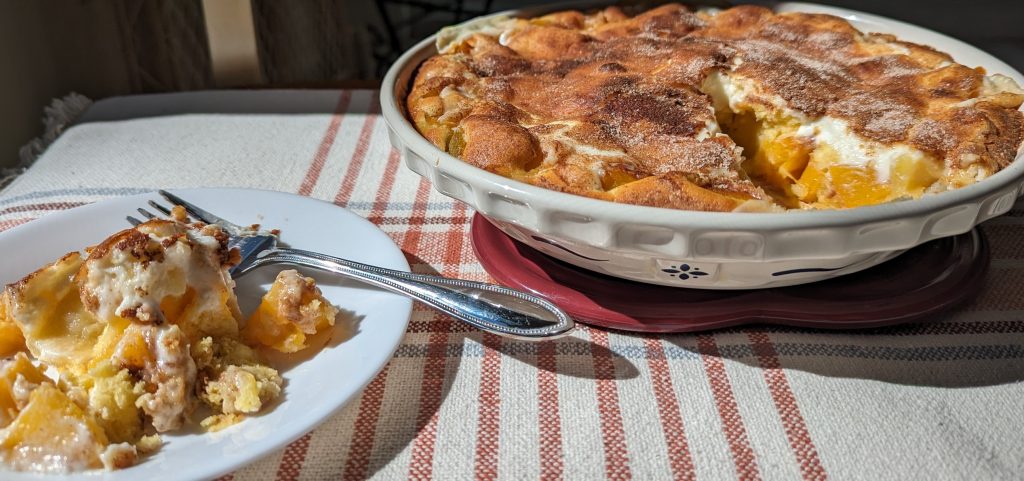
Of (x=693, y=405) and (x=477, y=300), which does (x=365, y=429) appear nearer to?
(x=477, y=300)

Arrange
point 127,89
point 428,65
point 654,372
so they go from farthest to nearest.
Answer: point 127,89 < point 428,65 < point 654,372

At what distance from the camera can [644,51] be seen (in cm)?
123

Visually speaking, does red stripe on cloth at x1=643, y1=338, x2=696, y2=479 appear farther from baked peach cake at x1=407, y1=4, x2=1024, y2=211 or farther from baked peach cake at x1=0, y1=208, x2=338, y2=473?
baked peach cake at x1=0, y1=208, x2=338, y2=473

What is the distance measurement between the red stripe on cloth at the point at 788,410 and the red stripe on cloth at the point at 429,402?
1.15 ft

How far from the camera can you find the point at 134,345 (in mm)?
748

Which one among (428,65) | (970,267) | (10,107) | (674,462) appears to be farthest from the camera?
(10,107)

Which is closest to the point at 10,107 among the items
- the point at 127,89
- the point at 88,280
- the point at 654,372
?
the point at 127,89

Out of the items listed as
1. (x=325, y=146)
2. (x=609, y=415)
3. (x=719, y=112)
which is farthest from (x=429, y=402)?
(x=325, y=146)

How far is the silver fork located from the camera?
83cm

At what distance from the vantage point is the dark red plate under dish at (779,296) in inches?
35.2

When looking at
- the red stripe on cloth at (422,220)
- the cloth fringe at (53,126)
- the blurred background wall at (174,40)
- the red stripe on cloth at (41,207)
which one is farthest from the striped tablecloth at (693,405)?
the blurred background wall at (174,40)

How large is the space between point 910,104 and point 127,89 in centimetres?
206

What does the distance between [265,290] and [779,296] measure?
0.63 meters

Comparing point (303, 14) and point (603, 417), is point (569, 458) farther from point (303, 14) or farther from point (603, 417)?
point (303, 14)
